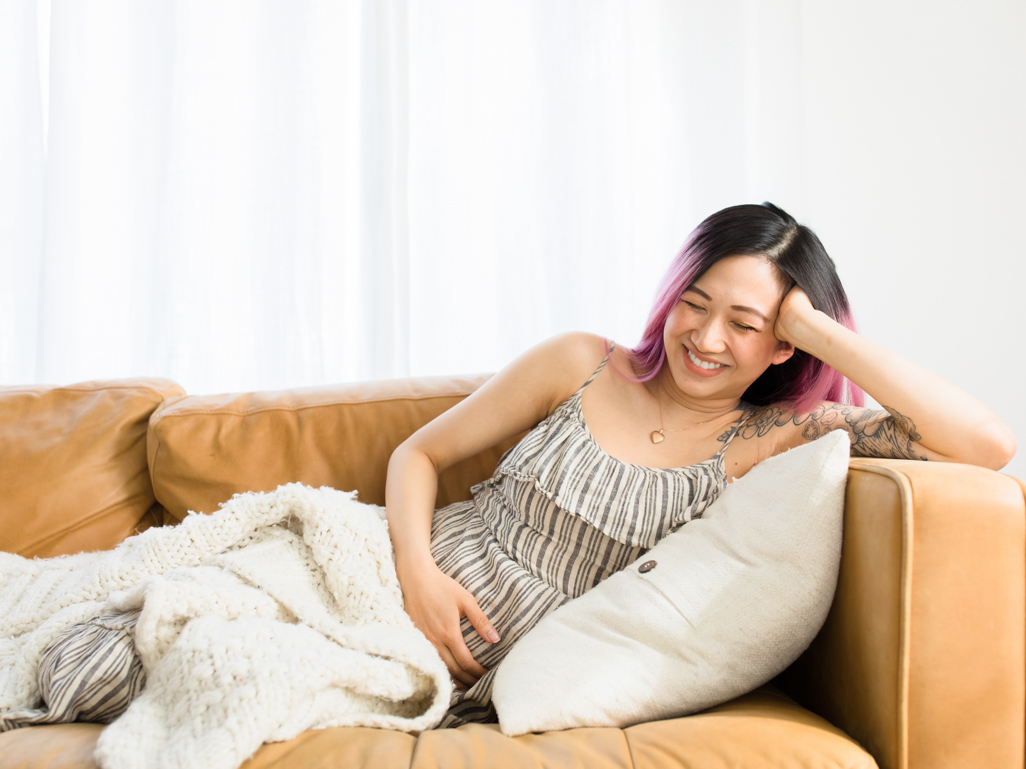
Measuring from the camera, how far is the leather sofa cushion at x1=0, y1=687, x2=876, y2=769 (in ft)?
2.20

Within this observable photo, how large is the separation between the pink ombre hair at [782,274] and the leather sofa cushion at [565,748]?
628 millimetres

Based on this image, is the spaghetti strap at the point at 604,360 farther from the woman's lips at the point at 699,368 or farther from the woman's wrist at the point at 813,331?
the woman's wrist at the point at 813,331

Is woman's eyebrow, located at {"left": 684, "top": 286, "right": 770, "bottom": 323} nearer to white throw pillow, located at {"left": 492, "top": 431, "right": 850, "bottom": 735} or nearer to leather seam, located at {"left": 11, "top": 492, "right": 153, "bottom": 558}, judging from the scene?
white throw pillow, located at {"left": 492, "top": 431, "right": 850, "bottom": 735}

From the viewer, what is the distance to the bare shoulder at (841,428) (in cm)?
100

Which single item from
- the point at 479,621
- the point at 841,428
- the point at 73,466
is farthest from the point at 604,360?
the point at 73,466

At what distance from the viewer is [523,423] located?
124cm

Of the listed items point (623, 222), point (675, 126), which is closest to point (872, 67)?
point (675, 126)

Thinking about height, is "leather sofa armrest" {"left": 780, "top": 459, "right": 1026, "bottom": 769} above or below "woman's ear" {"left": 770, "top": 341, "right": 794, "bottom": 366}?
below

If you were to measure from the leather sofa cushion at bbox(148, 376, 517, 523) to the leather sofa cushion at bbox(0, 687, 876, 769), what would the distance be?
62cm

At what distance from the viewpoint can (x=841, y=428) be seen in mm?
1117

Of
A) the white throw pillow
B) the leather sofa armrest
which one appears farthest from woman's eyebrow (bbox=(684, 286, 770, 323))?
the leather sofa armrest

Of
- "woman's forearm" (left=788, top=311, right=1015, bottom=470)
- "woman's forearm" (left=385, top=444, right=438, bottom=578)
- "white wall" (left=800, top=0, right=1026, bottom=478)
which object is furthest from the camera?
"white wall" (left=800, top=0, right=1026, bottom=478)

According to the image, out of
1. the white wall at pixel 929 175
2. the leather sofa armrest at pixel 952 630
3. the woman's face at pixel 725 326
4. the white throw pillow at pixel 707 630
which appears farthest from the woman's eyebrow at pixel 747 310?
the white wall at pixel 929 175

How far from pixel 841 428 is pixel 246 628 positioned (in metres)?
0.95
